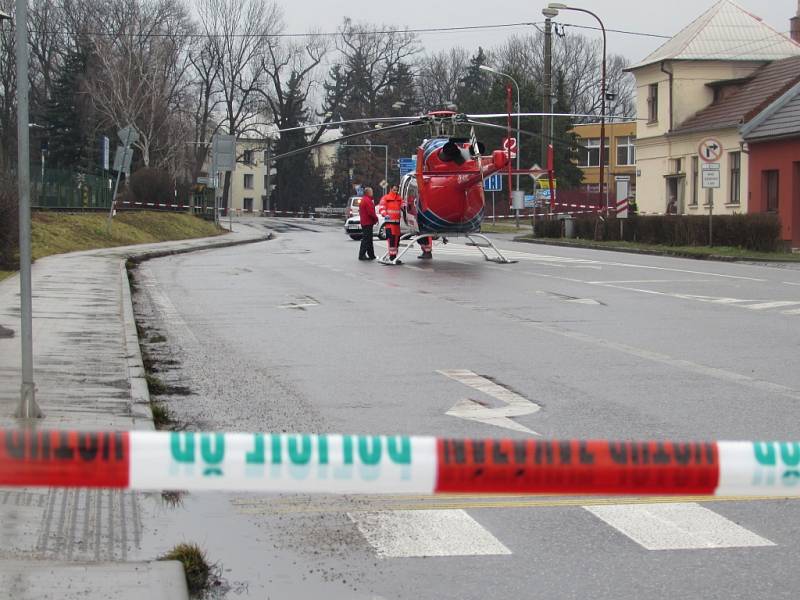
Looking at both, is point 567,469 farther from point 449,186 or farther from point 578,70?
point 578,70

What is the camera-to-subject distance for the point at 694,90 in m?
54.5

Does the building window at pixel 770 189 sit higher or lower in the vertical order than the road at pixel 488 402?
higher

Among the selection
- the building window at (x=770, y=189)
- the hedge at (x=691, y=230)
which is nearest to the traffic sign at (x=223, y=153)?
the hedge at (x=691, y=230)

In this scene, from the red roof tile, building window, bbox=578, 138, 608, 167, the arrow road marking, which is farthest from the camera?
building window, bbox=578, 138, 608, 167

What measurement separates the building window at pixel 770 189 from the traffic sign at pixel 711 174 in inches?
481

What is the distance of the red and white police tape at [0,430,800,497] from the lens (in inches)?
125

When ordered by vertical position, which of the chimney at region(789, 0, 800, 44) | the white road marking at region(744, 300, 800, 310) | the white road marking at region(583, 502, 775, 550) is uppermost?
the chimney at region(789, 0, 800, 44)

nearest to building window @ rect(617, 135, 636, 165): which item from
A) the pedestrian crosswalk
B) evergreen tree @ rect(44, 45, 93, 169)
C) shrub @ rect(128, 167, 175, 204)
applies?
evergreen tree @ rect(44, 45, 93, 169)

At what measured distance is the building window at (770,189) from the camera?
44062 millimetres

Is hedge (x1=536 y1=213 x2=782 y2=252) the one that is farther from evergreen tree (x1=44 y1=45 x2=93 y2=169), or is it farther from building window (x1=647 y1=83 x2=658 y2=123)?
evergreen tree (x1=44 y1=45 x2=93 y2=169)

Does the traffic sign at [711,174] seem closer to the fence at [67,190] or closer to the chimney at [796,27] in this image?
the fence at [67,190]

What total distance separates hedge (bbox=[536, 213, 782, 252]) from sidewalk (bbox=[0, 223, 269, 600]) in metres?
20.9

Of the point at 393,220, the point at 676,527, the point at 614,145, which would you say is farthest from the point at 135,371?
the point at 614,145

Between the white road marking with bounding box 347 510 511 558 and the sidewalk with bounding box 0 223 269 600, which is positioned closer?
the sidewalk with bounding box 0 223 269 600
